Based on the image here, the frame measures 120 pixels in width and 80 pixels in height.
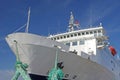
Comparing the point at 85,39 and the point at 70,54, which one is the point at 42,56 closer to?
the point at 70,54

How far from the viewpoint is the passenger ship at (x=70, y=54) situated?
1628cm

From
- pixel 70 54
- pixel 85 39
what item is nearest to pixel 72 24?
pixel 85 39

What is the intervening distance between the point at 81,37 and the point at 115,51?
222 inches

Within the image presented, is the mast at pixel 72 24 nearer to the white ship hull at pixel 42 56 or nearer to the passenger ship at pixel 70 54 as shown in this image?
the passenger ship at pixel 70 54

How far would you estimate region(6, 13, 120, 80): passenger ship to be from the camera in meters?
16.3

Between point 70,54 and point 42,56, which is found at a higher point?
point 70,54

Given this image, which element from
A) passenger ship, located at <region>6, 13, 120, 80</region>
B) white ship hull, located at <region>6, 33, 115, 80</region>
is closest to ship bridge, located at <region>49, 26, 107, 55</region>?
passenger ship, located at <region>6, 13, 120, 80</region>

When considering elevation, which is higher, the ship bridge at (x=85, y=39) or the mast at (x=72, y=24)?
the mast at (x=72, y=24)

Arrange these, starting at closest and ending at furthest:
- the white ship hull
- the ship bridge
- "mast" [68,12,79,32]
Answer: the white ship hull → the ship bridge → "mast" [68,12,79,32]

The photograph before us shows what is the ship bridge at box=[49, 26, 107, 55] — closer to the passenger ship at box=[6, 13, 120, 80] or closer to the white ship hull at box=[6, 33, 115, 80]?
the passenger ship at box=[6, 13, 120, 80]

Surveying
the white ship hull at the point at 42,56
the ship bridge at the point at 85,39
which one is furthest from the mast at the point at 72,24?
the white ship hull at the point at 42,56

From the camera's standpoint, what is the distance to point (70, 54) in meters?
16.9

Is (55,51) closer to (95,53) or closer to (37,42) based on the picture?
(37,42)

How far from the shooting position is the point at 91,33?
2259 centimetres
